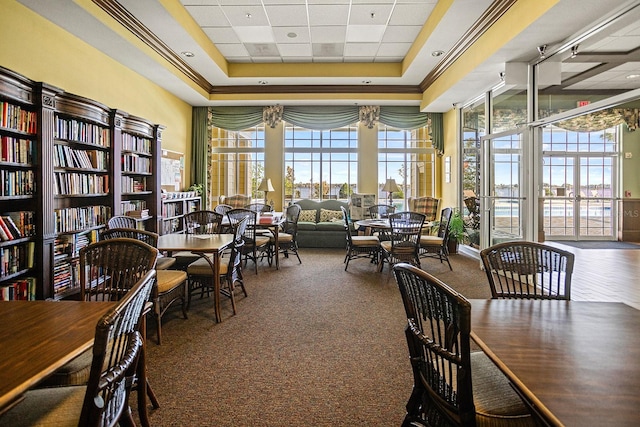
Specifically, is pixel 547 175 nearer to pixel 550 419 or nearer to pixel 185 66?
pixel 185 66

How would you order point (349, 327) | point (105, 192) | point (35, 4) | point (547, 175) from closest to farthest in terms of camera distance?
point (349, 327)
point (35, 4)
point (105, 192)
point (547, 175)

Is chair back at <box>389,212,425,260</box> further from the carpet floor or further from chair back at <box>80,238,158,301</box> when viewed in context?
chair back at <box>80,238,158,301</box>

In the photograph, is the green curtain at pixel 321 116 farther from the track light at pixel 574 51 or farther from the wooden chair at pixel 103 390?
the wooden chair at pixel 103 390

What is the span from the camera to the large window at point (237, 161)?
8.59 metres

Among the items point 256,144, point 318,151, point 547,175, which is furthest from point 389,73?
point 547,175

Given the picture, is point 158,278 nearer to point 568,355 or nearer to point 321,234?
point 568,355

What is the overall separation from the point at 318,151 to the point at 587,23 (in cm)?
574

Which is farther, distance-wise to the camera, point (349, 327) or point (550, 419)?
point (349, 327)

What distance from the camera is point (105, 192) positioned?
14.9 ft

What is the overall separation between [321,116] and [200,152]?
2848mm

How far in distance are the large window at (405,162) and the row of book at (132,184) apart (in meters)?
5.09

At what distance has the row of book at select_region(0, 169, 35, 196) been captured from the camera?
3.13 meters

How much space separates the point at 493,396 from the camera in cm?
137

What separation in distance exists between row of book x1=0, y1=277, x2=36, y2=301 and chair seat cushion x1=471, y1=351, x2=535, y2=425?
147 inches
